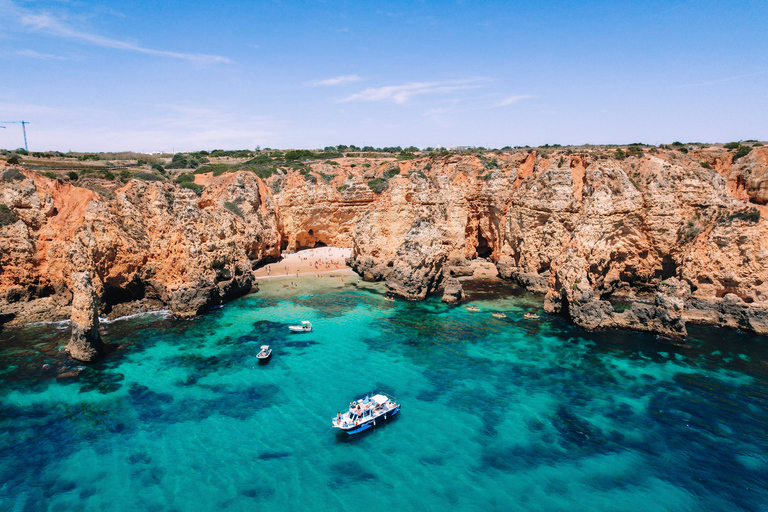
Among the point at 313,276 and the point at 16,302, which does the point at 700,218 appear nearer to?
the point at 313,276

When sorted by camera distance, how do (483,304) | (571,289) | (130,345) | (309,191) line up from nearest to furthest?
(130,345) < (571,289) < (483,304) < (309,191)

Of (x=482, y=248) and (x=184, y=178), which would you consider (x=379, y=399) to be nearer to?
(x=482, y=248)

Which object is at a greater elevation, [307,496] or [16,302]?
[16,302]

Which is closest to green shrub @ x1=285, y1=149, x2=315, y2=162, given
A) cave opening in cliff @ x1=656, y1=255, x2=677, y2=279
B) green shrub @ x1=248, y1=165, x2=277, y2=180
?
green shrub @ x1=248, y1=165, x2=277, y2=180

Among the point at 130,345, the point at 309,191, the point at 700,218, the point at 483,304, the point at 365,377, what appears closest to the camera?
the point at 365,377

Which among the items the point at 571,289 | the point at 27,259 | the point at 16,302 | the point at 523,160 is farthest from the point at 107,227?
the point at 523,160

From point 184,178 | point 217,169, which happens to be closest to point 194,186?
point 184,178
